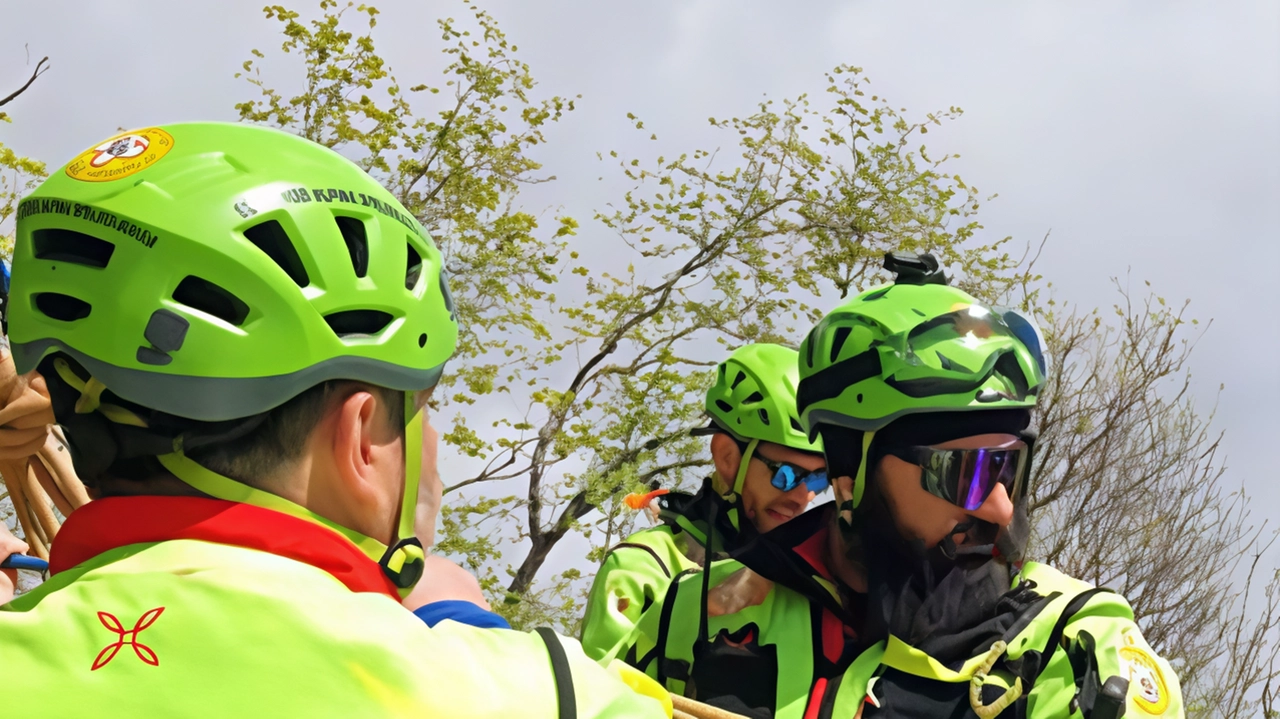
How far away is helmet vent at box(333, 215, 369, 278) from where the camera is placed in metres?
2.10

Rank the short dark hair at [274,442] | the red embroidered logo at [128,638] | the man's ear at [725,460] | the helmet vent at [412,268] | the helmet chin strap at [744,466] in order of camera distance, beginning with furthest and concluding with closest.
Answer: the man's ear at [725,460]
the helmet chin strap at [744,466]
the helmet vent at [412,268]
the short dark hair at [274,442]
the red embroidered logo at [128,638]

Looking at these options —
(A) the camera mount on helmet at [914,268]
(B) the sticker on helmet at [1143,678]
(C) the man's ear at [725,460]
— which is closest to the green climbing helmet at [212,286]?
(B) the sticker on helmet at [1143,678]

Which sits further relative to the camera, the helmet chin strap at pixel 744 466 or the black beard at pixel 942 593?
the helmet chin strap at pixel 744 466

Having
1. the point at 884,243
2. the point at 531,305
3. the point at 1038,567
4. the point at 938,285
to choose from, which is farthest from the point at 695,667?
the point at 884,243

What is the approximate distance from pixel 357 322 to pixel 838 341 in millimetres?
1942

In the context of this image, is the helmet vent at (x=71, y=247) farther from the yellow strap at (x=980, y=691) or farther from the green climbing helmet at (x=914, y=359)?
the yellow strap at (x=980, y=691)

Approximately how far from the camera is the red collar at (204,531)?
1.80 meters

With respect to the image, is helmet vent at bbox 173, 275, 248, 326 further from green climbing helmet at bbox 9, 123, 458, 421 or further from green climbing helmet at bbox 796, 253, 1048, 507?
green climbing helmet at bbox 796, 253, 1048, 507

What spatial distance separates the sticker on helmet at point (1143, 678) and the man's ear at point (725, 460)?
2920mm

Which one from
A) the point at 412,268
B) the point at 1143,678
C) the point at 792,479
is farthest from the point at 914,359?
the point at 792,479

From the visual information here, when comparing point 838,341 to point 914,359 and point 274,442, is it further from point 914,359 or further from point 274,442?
point 274,442

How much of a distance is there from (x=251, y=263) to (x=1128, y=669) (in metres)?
2.32

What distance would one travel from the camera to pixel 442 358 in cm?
220

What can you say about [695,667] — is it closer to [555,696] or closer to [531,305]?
[555,696]
